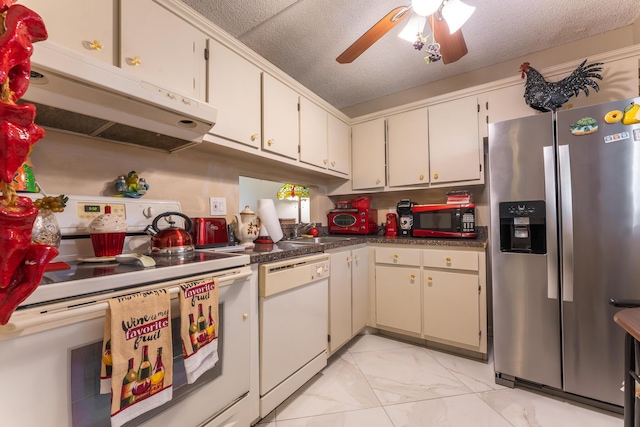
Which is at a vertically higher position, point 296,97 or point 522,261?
point 296,97

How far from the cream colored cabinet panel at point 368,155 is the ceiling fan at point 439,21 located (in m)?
1.10

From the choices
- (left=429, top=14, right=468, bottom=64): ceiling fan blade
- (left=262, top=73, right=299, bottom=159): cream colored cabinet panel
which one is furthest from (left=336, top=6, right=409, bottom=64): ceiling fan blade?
(left=262, top=73, right=299, bottom=159): cream colored cabinet panel

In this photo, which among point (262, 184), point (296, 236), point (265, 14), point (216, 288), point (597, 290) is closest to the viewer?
point (216, 288)

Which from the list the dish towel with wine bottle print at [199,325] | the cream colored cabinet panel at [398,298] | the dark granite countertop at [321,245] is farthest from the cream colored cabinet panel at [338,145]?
the dish towel with wine bottle print at [199,325]

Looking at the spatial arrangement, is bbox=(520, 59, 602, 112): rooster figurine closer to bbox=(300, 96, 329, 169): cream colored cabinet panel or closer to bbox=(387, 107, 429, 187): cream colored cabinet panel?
bbox=(387, 107, 429, 187): cream colored cabinet panel

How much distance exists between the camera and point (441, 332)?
2.05 meters

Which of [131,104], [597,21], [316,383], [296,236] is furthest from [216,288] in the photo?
[597,21]

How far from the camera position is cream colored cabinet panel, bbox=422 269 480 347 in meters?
1.93

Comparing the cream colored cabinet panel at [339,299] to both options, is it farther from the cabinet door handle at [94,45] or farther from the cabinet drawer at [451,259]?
the cabinet door handle at [94,45]

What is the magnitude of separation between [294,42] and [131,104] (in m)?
1.38

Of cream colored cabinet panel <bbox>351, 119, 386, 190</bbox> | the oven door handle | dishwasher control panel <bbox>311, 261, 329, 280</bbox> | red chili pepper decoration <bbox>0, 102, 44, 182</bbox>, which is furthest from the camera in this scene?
cream colored cabinet panel <bbox>351, 119, 386, 190</bbox>

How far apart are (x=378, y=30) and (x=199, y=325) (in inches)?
64.3

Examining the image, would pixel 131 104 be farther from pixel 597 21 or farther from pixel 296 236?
pixel 597 21

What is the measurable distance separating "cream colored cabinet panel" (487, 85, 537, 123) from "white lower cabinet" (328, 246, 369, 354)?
1527 mm
